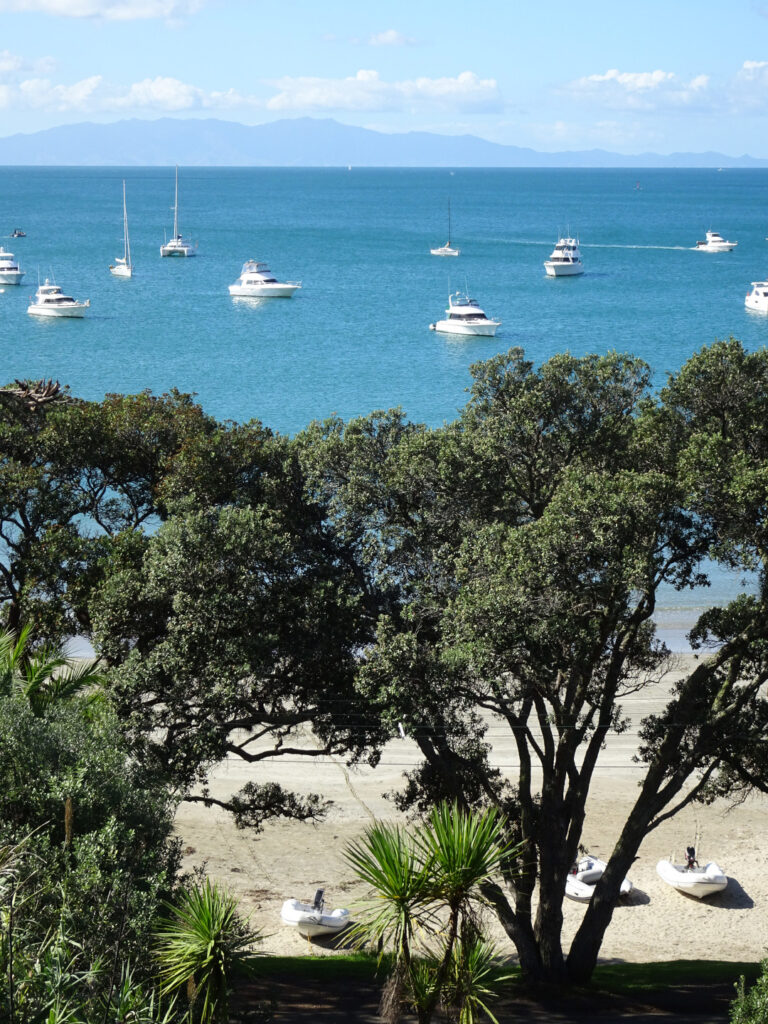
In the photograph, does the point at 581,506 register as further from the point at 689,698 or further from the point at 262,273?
the point at 262,273

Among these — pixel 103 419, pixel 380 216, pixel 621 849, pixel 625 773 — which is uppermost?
pixel 380 216

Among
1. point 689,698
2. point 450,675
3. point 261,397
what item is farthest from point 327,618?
point 261,397

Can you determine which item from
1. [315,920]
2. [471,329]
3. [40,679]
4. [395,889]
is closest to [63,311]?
[471,329]

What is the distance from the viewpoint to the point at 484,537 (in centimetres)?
1362

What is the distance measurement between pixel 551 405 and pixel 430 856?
732 centimetres

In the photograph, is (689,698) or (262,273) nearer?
(689,698)

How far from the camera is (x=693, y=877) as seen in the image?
70.9 feet

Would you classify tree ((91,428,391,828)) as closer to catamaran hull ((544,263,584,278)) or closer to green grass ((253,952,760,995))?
green grass ((253,952,760,995))

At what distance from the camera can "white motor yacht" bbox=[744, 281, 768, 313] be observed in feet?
299

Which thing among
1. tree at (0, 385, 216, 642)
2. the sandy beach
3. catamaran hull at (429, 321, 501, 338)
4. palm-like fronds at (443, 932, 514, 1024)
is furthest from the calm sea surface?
palm-like fronds at (443, 932, 514, 1024)

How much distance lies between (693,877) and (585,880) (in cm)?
195

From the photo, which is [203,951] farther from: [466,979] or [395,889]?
[466,979]

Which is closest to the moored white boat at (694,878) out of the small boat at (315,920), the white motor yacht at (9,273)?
the small boat at (315,920)

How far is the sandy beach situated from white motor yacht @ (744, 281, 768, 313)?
226ft
